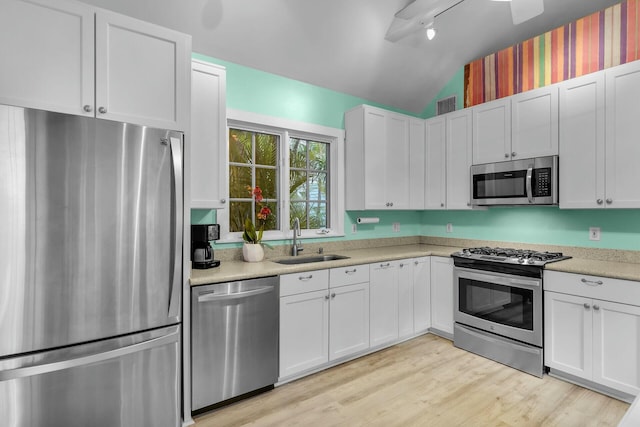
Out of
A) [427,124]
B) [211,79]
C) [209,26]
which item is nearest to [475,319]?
[427,124]

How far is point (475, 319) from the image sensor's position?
3.14 m

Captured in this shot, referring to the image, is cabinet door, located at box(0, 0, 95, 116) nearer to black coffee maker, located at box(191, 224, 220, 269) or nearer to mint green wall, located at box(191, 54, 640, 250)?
black coffee maker, located at box(191, 224, 220, 269)

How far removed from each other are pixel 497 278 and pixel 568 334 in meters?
0.62

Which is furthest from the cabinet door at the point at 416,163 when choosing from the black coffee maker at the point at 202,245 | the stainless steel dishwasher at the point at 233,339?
the black coffee maker at the point at 202,245

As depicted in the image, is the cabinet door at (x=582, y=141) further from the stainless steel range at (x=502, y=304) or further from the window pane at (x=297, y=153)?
the window pane at (x=297, y=153)

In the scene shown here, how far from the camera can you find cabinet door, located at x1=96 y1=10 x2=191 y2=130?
1.88m

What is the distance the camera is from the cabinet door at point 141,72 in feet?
6.16

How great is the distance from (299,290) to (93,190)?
1.48m

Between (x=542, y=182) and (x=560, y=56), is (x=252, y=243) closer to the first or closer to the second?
(x=542, y=182)

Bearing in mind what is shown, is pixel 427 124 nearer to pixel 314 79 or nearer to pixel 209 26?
pixel 314 79

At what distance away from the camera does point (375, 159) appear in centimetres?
362

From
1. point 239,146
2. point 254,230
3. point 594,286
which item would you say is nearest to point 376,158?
point 239,146

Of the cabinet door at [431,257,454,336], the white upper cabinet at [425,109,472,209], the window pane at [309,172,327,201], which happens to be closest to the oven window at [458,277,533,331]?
the cabinet door at [431,257,454,336]

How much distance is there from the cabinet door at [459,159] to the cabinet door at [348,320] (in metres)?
1.49
